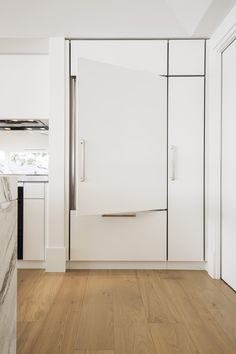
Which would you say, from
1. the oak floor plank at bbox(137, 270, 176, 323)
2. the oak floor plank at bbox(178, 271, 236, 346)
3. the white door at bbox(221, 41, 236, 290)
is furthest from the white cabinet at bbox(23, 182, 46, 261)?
the white door at bbox(221, 41, 236, 290)

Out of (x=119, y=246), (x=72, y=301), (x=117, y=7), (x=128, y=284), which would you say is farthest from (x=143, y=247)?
(x=117, y=7)

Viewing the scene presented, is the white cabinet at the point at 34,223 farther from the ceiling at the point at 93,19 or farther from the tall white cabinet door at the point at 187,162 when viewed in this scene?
the ceiling at the point at 93,19

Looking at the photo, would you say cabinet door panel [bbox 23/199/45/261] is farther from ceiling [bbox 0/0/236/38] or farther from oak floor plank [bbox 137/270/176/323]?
ceiling [bbox 0/0/236/38]

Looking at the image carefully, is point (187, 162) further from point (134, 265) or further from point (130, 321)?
point (130, 321)

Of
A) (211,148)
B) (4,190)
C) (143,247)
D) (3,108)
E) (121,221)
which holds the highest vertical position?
(3,108)

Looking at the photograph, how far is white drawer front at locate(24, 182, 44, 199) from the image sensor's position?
2.94m

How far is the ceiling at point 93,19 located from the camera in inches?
109

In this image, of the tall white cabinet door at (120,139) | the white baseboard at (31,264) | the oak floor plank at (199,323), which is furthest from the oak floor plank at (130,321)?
the white baseboard at (31,264)

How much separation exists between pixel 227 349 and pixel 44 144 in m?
2.54

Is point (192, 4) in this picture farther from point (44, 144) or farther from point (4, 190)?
point (4, 190)

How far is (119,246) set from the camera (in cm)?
290

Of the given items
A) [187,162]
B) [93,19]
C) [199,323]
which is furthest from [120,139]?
[199,323]

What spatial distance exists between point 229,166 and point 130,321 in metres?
1.39

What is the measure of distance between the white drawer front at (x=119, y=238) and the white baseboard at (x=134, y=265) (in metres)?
0.07
